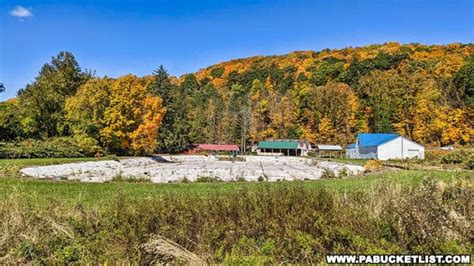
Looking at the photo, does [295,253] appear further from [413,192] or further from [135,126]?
[135,126]

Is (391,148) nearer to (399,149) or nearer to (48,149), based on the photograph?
(399,149)

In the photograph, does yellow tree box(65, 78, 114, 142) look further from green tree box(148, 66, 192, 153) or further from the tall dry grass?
the tall dry grass

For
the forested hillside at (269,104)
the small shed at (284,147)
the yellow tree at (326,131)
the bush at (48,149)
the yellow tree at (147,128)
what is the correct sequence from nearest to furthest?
the bush at (48,149) < the forested hillside at (269,104) < the yellow tree at (147,128) < the small shed at (284,147) < the yellow tree at (326,131)

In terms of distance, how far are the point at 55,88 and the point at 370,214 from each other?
156 ft

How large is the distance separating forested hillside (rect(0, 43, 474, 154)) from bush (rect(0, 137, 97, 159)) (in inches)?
38.2

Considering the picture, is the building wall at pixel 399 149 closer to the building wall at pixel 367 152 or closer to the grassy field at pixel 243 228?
the building wall at pixel 367 152

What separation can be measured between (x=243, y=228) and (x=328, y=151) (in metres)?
66.7

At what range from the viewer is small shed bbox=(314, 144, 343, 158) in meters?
65.9

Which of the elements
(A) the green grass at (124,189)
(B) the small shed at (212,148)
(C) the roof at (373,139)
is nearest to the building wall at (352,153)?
(C) the roof at (373,139)

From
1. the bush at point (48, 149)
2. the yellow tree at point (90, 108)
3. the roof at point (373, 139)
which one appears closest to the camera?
the bush at point (48, 149)

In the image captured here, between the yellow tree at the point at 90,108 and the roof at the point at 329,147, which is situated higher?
the yellow tree at the point at 90,108

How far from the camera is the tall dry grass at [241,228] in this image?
5203 mm

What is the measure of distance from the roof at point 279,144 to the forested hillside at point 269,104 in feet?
17.4

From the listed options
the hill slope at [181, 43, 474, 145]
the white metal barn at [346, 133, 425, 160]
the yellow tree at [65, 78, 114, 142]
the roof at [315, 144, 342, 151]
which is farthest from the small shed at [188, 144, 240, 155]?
the yellow tree at [65, 78, 114, 142]
